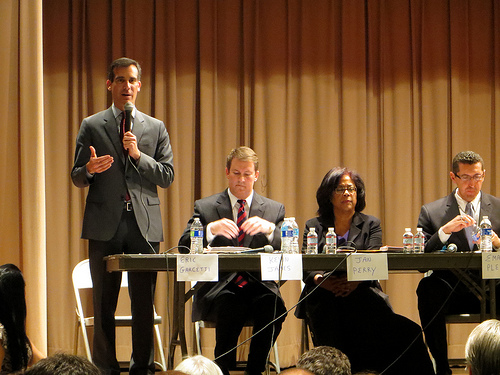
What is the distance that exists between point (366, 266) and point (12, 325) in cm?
148

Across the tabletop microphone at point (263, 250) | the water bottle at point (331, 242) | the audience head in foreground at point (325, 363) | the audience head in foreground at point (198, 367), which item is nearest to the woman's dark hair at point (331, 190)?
the water bottle at point (331, 242)

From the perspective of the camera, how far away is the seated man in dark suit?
3.28m

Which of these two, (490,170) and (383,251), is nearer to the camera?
(383,251)

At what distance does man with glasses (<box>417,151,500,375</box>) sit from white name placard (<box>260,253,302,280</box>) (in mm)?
928

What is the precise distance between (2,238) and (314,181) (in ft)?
8.11

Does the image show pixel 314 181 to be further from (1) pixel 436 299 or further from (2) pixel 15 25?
(2) pixel 15 25

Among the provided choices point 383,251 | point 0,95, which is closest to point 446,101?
point 383,251

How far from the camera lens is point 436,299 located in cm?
351

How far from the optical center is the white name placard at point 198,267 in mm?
2727

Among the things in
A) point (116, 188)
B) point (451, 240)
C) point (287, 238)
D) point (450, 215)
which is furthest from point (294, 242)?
point (450, 215)

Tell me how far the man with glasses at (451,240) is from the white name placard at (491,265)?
302 mm

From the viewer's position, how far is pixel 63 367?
1416mm

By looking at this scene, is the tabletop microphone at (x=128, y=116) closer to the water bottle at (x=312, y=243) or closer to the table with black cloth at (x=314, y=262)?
the table with black cloth at (x=314, y=262)

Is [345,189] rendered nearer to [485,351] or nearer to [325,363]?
[325,363]
